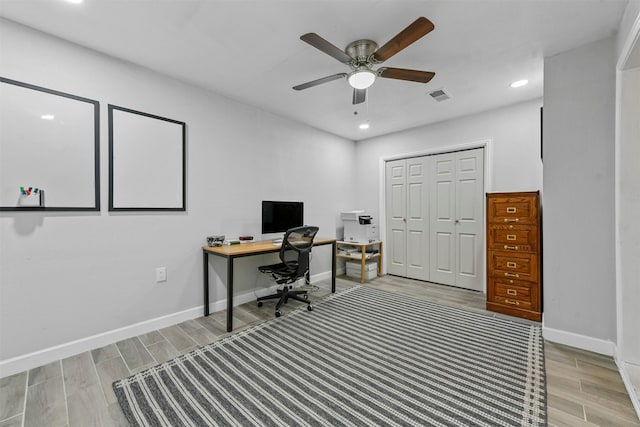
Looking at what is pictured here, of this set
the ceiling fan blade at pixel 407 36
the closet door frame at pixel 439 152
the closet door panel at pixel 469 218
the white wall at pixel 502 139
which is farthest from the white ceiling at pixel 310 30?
the closet door panel at pixel 469 218

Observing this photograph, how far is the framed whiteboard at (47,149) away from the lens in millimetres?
1831

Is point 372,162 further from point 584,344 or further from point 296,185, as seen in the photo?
point 584,344

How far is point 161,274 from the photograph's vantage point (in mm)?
2557

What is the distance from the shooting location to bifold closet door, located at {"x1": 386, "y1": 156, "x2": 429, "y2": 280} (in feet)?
13.8

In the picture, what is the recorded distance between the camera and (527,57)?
231cm

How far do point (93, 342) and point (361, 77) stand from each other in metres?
3.05

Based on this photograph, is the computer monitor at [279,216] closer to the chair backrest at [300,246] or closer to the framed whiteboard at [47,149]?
the chair backrest at [300,246]

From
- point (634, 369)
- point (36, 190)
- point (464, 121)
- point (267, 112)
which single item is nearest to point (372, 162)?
point (464, 121)

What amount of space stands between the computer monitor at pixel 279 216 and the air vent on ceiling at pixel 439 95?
210 centimetres

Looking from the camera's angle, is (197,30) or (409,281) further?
(409,281)

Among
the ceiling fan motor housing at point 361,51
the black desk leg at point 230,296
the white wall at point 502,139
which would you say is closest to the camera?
the ceiling fan motor housing at point 361,51

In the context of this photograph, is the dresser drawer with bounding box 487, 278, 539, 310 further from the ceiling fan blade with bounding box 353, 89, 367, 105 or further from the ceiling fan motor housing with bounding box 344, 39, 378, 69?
the ceiling fan motor housing with bounding box 344, 39, 378, 69

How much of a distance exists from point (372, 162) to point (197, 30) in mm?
3448

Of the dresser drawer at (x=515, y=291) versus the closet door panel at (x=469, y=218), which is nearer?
the dresser drawer at (x=515, y=291)
